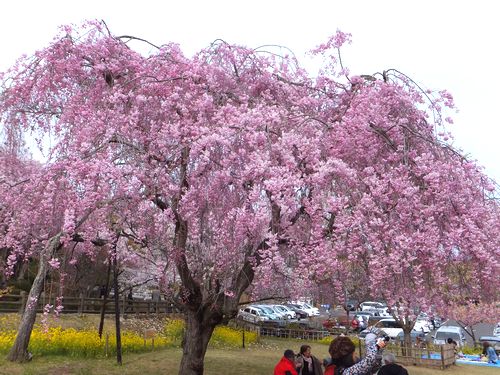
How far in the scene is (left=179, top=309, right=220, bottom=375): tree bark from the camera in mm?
9508

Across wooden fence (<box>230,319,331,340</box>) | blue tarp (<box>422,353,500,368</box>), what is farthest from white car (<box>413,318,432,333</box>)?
wooden fence (<box>230,319,331,340</box>)

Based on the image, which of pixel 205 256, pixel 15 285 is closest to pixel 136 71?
pixel 205 256

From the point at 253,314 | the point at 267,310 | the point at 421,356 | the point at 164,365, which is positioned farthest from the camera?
the point at 267,310

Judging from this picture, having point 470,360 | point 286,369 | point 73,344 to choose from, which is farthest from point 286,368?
point 470,360

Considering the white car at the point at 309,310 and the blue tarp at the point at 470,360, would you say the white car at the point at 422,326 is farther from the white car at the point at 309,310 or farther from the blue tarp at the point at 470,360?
the white car at the point at 309,310

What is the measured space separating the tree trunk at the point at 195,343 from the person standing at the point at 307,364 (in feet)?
10.0

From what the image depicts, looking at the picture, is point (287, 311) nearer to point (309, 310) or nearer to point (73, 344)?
point (309, 310)

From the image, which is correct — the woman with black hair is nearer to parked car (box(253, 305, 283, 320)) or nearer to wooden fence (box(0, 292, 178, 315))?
wooden fence (box(0, 292, 178, 315))

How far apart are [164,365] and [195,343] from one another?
375 cm

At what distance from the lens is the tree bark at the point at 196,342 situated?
31.2 ft

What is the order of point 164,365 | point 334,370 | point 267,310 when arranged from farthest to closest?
point 267,310, point 164,365, point 334,370

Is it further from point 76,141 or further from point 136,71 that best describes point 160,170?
point 136,71

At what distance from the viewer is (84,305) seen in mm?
20797

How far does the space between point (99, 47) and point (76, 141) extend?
2399 millimetres
